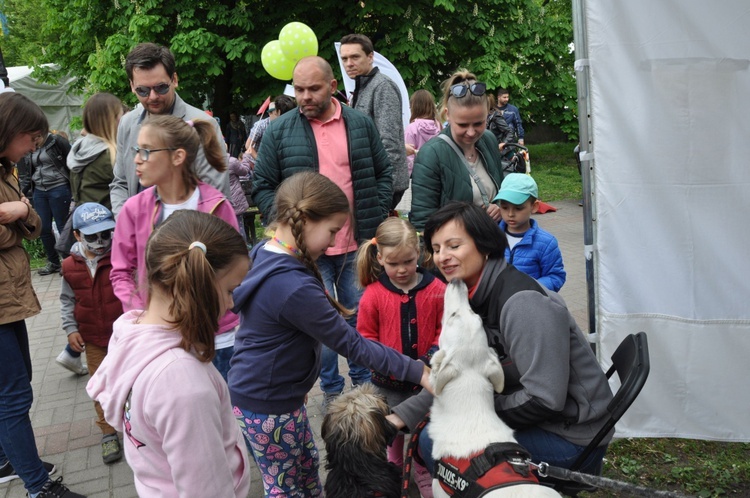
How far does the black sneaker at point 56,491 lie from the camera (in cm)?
332

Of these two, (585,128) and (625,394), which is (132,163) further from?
(625,394)

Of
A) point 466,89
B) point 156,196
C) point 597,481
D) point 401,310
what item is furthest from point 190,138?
point 597,481

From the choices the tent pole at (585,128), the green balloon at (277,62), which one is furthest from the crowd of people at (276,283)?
the green balloon at (277,62)

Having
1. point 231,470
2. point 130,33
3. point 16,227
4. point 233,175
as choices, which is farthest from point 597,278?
point 130,33

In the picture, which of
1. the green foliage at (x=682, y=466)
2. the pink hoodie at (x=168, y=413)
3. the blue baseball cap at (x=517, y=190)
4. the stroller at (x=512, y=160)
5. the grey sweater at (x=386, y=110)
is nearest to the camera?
the pink hoodie at (x=168, y=413)

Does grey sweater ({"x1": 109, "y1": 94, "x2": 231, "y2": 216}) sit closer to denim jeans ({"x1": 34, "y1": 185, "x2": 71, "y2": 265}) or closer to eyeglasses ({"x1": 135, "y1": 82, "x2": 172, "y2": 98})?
eyeglasses ({"x1": 135, "y1": 82, "x2": 172, "y2": 98})

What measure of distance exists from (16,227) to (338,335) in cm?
200

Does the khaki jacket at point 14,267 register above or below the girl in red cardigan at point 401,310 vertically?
above

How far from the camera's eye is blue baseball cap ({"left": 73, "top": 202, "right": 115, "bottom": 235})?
365cm

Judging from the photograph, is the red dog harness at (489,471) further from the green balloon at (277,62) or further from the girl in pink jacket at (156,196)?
the green balloon at (277,62)

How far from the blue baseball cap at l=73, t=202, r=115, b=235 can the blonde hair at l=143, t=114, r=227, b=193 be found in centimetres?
83

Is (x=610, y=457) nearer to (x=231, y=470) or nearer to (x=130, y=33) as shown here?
(x=231, y=470)

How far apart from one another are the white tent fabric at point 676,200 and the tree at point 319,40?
417 inches

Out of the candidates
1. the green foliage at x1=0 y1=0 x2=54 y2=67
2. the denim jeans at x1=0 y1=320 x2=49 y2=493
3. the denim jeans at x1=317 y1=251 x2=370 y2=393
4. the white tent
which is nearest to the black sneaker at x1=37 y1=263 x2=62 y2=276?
the denim jeans at x1=0 y1=320 x2=49 y2=493
